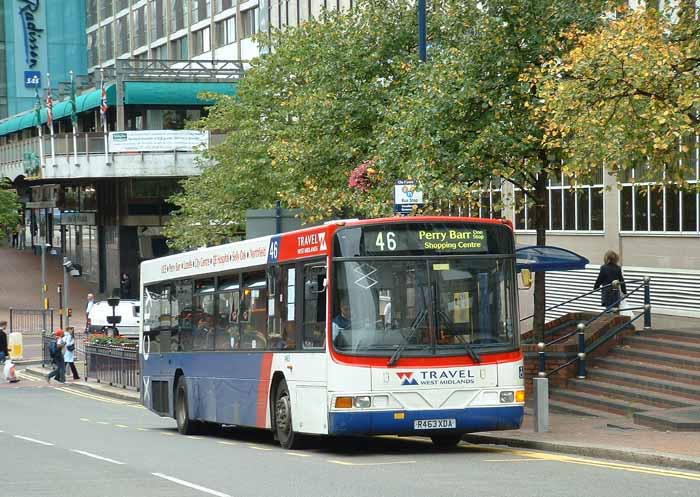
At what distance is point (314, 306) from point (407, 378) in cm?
150

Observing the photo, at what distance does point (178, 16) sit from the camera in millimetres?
81125

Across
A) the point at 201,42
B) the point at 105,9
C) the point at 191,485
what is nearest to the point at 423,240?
the point at 191,485

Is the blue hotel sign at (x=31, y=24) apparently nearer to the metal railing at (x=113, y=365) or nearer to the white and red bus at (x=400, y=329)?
the metal railing at (x=113, y=365)

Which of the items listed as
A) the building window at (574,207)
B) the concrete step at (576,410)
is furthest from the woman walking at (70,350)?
the concrete step at (576,410)

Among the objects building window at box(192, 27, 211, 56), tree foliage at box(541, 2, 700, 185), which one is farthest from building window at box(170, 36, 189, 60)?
tree foliage at box(541, 2, 700, 185)

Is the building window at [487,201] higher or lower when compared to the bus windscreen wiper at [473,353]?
higher

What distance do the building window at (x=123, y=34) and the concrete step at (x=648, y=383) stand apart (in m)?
70.6

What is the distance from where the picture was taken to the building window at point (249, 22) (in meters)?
70.7

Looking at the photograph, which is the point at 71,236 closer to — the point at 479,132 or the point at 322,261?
the point at 479,132

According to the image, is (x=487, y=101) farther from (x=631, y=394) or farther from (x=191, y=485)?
(x=191, y=485)

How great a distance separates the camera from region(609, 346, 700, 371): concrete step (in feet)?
73.3

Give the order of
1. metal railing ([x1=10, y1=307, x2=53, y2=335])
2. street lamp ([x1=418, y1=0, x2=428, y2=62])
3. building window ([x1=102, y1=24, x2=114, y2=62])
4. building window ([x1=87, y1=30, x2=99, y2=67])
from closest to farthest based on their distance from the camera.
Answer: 1. street lamp ([x1=418, y1=0, x2=428, y2=62])
2. metal railing ([x1=10, y1=307, x2=53, y2=335])
3. building window ([x1=102, y1=24, x2=114, y2=62])
4. building window ([x1=87, y1=30, x2=99, y2=67])

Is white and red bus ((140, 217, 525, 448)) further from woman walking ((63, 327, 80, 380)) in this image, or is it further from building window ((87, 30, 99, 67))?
building window ((87, 30, 99, 67))

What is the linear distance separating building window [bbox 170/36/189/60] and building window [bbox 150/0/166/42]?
5.56 ft
